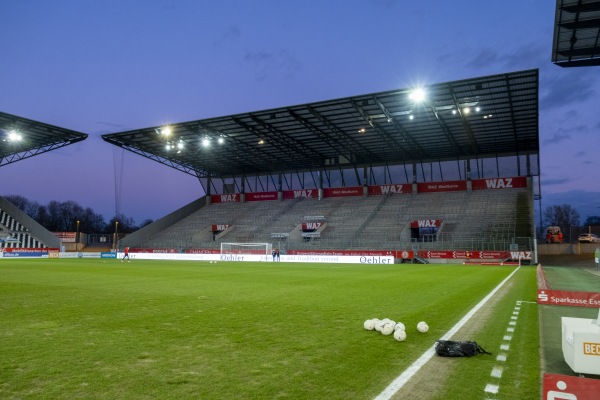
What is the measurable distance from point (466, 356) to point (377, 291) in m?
9.32

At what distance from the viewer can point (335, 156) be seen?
2509 inches

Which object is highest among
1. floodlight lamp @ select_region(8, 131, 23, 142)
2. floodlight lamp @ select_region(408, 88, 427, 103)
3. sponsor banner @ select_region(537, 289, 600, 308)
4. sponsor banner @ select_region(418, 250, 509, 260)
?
floodlight lamp @ select_region(408, 88, 427, 103)

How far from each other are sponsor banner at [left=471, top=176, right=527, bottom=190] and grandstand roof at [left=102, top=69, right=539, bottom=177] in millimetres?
3496

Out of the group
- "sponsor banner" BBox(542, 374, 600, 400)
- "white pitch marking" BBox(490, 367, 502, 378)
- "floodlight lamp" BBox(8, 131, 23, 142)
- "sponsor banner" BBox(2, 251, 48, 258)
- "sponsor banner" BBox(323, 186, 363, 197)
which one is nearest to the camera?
"sponsor banner" BBox(542, 374, 600, 400)

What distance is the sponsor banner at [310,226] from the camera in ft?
194

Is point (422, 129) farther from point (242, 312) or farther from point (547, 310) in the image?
point (242, 312)

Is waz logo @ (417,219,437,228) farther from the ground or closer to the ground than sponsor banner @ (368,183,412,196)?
closer to the ground

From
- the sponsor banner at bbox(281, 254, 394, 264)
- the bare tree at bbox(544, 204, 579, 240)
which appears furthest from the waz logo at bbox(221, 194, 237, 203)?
the bare tree at bbox(544, 204, 579, 240)

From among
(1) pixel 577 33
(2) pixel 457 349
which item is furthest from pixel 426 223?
(2) pixel 457 349

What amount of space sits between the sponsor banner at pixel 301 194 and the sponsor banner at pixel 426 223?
62.4ft

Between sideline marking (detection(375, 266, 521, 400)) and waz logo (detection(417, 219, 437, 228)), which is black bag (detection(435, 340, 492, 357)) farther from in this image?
waz logo (detection(417, 219, 437, 228))

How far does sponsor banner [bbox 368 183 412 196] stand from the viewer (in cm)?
6251

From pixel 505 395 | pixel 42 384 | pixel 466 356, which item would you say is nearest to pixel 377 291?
pixel 466 356

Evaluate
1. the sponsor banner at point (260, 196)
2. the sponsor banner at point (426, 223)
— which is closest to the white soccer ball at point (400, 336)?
the sponsor banner at point (426, 223)
